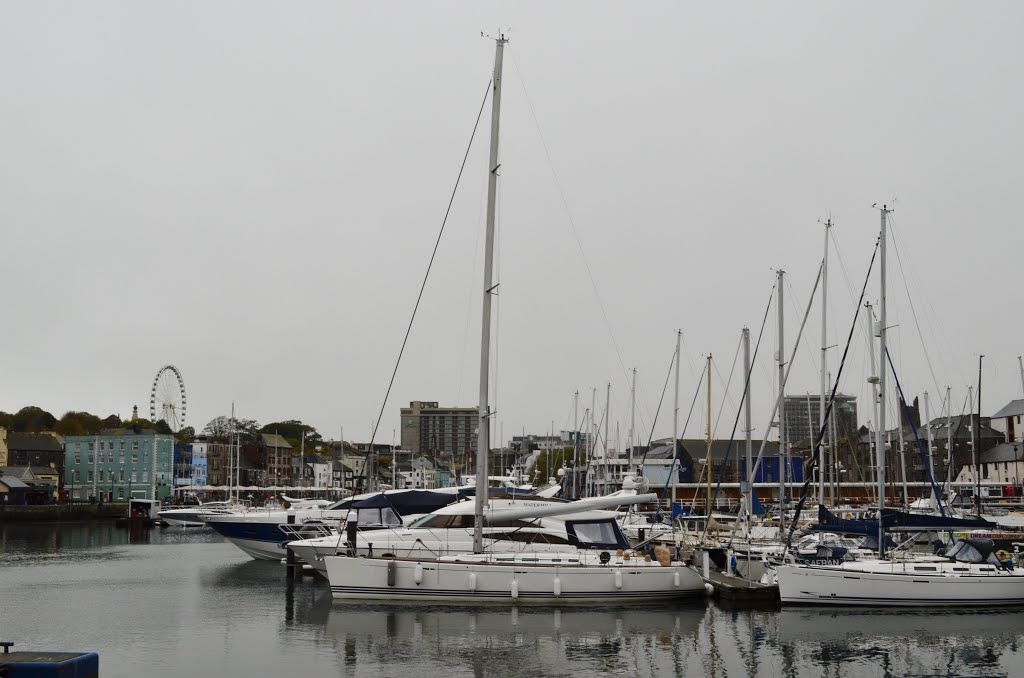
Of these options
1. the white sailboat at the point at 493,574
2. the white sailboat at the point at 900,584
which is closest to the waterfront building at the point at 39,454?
the white sailboat at the point at 493,574

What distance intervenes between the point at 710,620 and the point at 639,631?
2.87 metres

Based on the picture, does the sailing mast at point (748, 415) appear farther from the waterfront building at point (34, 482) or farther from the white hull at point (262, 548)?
the waterfront building at point (34, 482)

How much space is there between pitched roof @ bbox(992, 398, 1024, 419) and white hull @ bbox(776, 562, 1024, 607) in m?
97.4

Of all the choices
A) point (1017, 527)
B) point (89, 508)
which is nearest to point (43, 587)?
point (1017, 527)

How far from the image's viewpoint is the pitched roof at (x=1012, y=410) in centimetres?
11475

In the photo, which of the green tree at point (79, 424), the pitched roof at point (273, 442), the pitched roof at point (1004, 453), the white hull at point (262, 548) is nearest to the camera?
the white hull at point (262, 548)

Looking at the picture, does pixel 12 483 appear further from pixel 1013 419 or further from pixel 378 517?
pixel 1013 419

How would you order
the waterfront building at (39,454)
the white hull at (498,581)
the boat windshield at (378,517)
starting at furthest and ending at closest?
the waterfront building at (39,454) < the boat windshield at (378,517) < the white hull at (498,581)

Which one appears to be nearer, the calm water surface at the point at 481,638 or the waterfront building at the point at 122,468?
the calm water surface at the point at 481,638

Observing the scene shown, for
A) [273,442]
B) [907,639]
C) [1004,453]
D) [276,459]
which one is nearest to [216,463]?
[276,459]

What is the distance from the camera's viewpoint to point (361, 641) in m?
24.1

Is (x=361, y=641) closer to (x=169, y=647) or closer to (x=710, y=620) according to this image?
(x=169, y=647)

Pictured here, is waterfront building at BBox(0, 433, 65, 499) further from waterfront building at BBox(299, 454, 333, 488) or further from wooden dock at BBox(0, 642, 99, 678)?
wooden dock at BBox(0, 642, 99, 678)

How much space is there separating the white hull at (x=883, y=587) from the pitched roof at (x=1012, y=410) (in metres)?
97.4
